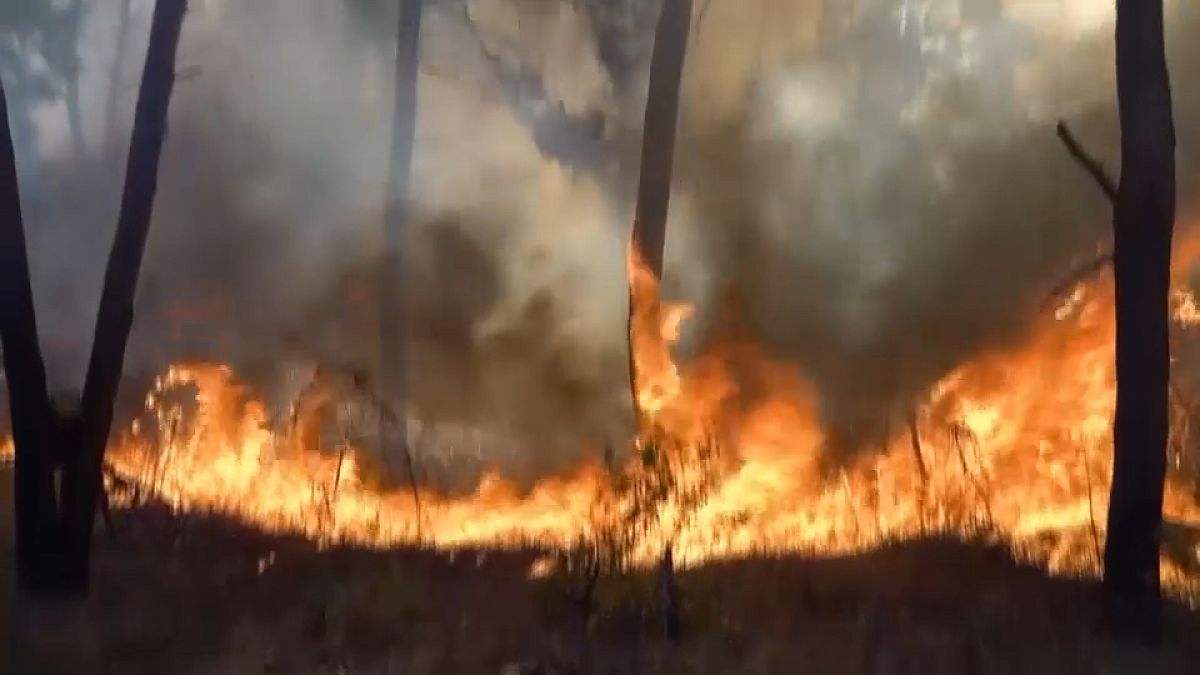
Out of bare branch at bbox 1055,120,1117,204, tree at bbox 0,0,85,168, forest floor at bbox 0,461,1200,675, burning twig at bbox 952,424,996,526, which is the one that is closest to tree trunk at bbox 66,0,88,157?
tree at bbox 0,0,85,168

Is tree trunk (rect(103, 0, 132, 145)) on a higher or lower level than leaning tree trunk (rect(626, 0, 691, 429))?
higher

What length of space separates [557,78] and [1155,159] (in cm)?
357

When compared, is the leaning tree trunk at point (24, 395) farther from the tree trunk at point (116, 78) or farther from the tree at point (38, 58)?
the tree trunk at point (116, 78)

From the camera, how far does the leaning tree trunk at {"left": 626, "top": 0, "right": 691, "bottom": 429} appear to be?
21.1 ft

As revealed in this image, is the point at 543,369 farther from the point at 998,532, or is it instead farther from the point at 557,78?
the point at 998,532

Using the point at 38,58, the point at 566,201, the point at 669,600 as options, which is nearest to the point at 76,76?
the point at 38,58

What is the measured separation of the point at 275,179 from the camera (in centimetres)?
704

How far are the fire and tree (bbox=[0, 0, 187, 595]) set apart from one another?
935 millimetres

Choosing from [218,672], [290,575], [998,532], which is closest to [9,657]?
[218,672]

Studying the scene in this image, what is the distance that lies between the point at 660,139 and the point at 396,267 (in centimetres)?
180

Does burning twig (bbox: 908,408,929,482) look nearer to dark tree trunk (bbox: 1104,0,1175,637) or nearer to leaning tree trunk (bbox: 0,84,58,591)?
dark tree trunk (bbox: 1104,0,1175,637)

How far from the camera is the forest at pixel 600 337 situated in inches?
185

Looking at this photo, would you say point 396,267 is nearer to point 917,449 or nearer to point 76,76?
point 76,76

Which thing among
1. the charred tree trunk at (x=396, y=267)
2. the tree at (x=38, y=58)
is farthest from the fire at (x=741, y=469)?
the tree at (x=38, y=58)
